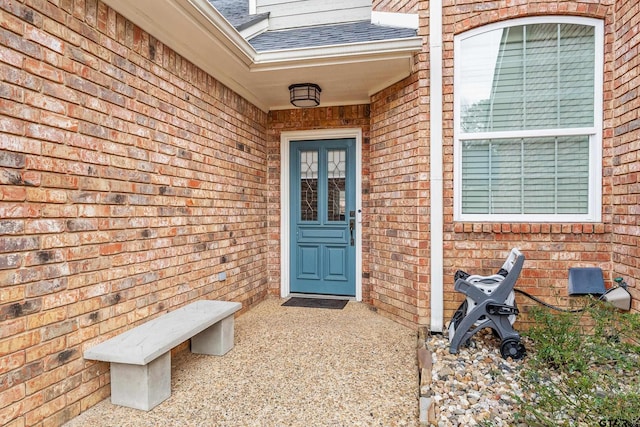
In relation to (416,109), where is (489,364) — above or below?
below

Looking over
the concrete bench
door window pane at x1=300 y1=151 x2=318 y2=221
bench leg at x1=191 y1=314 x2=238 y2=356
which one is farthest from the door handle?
the concrete bench

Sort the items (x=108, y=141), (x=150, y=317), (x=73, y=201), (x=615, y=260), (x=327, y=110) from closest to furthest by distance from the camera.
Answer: (x=73, y=201)
(x=108, y=141)
(x=150, y=317)
(x=615, y=260)
(x=327, y=110)

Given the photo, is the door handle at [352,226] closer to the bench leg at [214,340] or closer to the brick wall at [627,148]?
the bench leg at [214,340]

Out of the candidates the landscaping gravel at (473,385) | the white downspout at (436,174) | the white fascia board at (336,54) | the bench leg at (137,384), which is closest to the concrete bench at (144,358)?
the bench leg at (137,384)

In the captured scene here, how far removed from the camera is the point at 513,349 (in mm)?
2695

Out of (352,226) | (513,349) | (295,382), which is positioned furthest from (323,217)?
(513,349)

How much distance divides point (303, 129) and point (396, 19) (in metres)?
1.67

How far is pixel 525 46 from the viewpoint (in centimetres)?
322

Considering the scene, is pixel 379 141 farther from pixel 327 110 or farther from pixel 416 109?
pixel 327 110

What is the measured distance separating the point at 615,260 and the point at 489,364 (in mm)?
1495

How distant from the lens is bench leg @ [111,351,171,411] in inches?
82.2

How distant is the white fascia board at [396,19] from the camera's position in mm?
3473

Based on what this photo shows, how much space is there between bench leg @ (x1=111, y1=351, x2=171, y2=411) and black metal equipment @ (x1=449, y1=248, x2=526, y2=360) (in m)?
2.10

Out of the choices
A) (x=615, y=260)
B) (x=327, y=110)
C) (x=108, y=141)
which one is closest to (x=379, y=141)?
(x=327, y=110)
